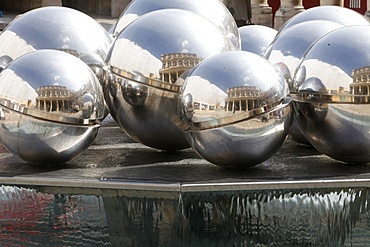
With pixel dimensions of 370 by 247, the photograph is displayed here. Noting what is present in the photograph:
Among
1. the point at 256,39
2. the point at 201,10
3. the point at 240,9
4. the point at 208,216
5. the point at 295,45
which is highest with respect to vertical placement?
the point at 201,10

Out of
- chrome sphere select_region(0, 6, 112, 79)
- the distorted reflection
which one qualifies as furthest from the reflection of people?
the distorted reflection

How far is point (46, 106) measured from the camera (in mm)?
4660

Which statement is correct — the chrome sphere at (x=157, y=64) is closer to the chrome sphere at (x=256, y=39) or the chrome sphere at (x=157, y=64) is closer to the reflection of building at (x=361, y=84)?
the reflection of building at (x=361, y=84)

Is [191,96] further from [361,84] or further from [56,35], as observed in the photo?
[56,35]

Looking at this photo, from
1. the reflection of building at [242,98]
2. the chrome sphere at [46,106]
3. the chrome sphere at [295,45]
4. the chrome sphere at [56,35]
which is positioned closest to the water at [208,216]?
the chrome sphere at [46,106]

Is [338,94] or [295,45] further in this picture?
[295,45]

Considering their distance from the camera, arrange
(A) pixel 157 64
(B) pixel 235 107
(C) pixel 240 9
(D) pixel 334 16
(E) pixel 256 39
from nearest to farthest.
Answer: (B) pixel 235 107 < (A) pixel 157 64 < (D) pixel 334 16 < (E) pixel 256 39 < (C) pixel 240 9

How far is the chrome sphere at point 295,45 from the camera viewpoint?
5.43 meters

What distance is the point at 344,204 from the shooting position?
14.4ft

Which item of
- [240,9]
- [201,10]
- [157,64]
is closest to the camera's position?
[157,64]

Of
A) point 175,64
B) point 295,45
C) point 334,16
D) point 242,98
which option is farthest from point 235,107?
point 334,16

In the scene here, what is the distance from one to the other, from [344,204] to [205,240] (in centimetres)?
61

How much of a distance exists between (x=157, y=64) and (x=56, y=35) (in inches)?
36.6

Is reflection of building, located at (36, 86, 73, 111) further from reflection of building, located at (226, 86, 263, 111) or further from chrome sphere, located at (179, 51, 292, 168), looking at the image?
reflection of building, located at (226, 86, 263, 111)
